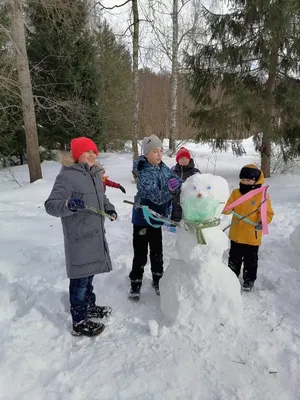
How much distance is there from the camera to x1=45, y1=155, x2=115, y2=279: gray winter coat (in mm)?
2398

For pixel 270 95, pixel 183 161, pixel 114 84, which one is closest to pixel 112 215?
pixel 183 161

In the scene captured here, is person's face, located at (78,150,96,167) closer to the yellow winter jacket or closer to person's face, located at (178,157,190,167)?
the yellow winter jacket

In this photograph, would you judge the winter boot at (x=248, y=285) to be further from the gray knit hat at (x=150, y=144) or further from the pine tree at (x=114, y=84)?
the pine tree at (x=114, y=84)

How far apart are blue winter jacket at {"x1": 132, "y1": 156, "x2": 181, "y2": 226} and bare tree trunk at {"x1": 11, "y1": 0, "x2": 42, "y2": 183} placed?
8.19 meters

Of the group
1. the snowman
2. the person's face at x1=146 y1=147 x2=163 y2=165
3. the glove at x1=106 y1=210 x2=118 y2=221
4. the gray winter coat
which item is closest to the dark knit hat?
the snowman

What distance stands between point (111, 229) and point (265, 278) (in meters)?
2.57

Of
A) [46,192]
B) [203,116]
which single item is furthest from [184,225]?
[203,116]

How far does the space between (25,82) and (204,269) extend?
9.33m

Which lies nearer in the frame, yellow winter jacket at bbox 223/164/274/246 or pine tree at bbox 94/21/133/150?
yellow winter jacket at bbox 223/164/274/246

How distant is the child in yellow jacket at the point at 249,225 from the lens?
3.10 m

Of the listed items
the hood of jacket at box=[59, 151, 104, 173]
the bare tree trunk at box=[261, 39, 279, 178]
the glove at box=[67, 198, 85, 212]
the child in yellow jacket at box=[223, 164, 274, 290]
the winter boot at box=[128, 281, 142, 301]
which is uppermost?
the bare tree trunk at box=[261, 39, 279, 178]

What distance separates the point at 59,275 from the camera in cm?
349

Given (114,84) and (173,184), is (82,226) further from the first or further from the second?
(114,84)

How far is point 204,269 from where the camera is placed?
8.30ft
